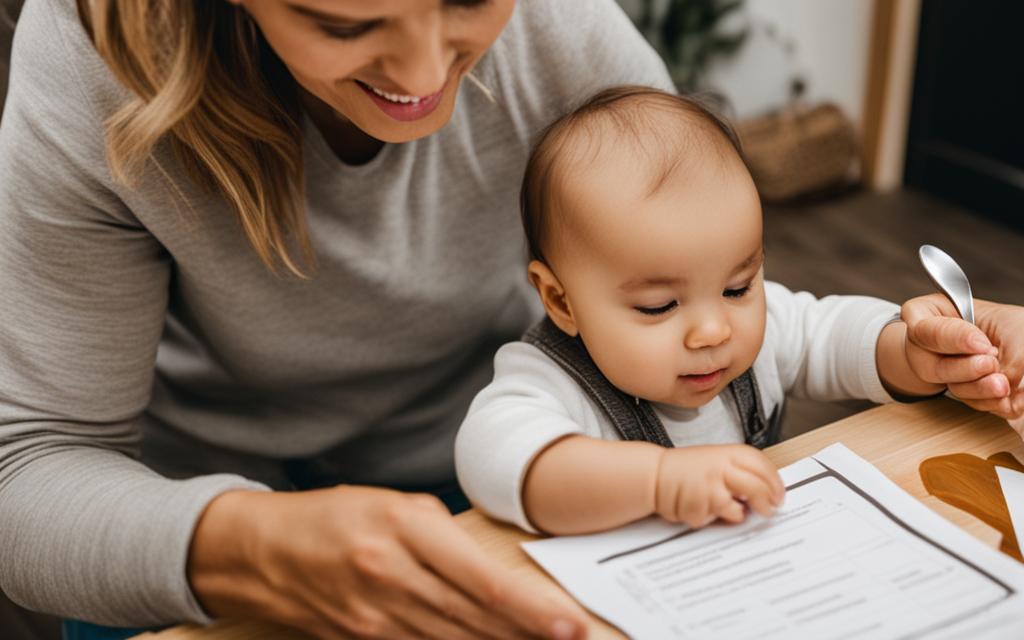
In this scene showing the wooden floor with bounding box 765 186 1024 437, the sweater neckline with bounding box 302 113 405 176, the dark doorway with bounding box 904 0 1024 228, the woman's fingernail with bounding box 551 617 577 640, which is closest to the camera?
the woman's fingernail with bounding box 551 617 577 640

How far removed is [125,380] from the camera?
91 cm

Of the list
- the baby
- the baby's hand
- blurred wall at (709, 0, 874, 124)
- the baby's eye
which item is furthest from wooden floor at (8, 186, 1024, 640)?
the baby's hand

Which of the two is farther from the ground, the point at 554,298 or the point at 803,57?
the point at 554,298

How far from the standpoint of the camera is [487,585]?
Answer: 2.07 ft

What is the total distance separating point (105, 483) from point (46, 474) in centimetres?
6

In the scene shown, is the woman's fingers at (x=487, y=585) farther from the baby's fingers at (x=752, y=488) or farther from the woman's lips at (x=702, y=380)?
the woman's lips at (x=702, y=380)

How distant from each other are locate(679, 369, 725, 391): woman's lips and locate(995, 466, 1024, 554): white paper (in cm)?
22

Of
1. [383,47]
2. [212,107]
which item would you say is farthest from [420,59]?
[212,107]

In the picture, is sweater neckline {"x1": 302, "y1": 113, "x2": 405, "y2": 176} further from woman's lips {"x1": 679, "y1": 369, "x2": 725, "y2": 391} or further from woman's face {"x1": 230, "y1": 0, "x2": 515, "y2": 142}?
woman's lips {"x1": 679, "y1": 369, "x2": 725, "y2": 391}

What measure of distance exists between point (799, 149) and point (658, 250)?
2601 mm

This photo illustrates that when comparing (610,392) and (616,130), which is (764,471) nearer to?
(610,392)

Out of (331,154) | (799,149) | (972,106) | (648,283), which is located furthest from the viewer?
(799,149)

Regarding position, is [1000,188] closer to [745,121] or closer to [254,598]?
[745,121]

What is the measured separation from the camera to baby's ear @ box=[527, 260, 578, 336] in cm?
89
